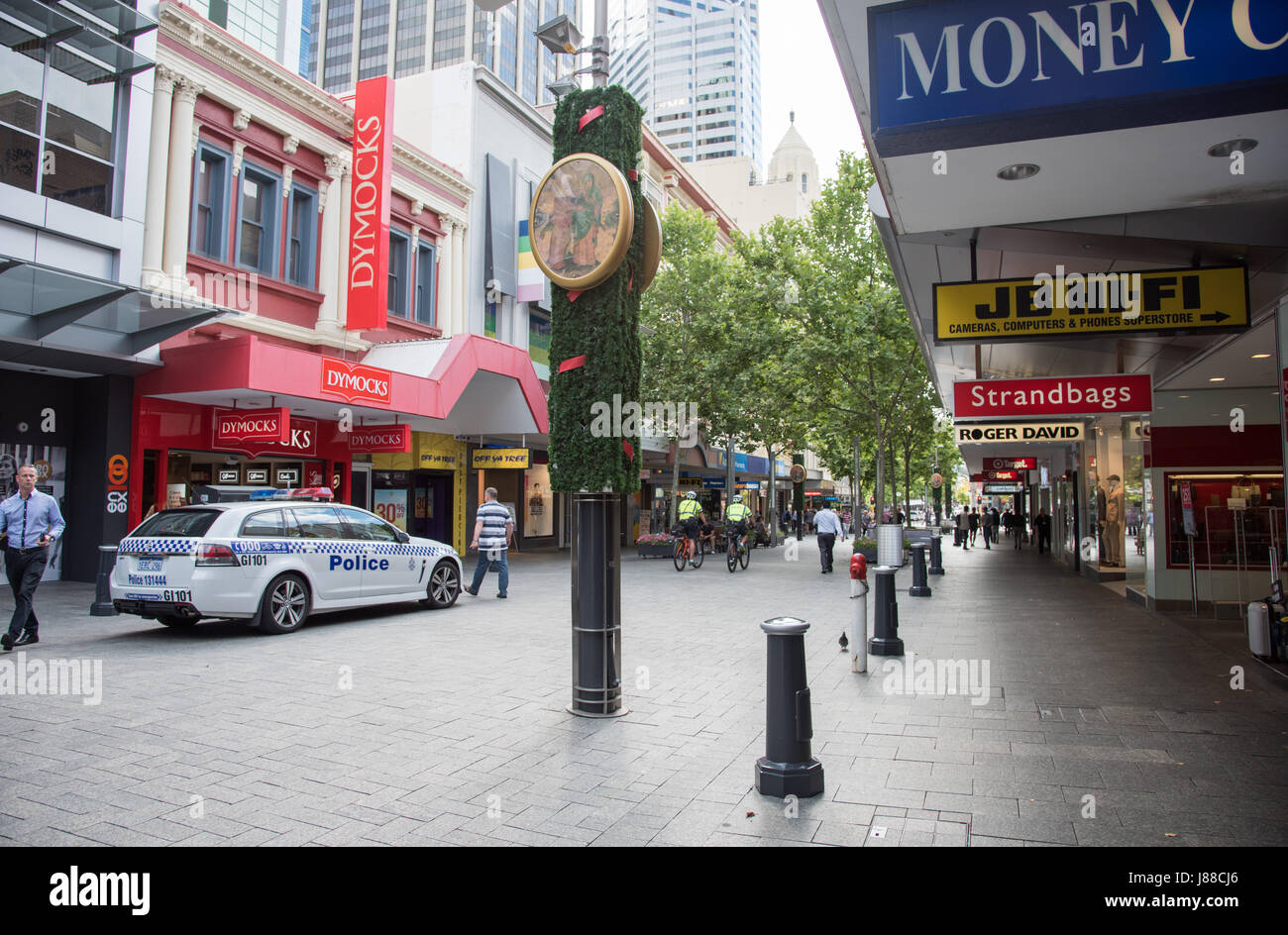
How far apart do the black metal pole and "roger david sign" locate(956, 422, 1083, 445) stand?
763 cm

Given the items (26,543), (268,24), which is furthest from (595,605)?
(268,24)

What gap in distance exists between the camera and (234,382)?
42.9ft

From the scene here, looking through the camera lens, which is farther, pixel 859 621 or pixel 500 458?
pixel 500 458

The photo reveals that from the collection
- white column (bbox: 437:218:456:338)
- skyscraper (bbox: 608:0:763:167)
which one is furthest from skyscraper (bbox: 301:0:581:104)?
white column (bbox: 437:218:456:338)

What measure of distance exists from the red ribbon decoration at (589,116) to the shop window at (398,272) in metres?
15.1

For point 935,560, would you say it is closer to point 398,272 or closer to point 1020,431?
point 1020,431

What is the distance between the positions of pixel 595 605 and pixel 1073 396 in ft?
18.2

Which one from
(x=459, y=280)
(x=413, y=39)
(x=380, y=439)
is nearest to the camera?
(x=380, y=439)

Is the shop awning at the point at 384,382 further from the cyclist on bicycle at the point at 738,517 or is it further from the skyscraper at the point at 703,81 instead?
the skyscraper at the point at 703,81

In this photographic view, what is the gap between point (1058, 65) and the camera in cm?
338

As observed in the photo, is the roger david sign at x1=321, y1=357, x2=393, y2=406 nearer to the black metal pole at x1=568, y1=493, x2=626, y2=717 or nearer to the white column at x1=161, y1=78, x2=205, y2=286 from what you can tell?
the white column at x1=161, y1=78, x2=205, y2=286

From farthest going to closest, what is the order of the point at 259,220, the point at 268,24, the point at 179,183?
the point at 268,24 < the point at 259,220 < the point at 179,183
